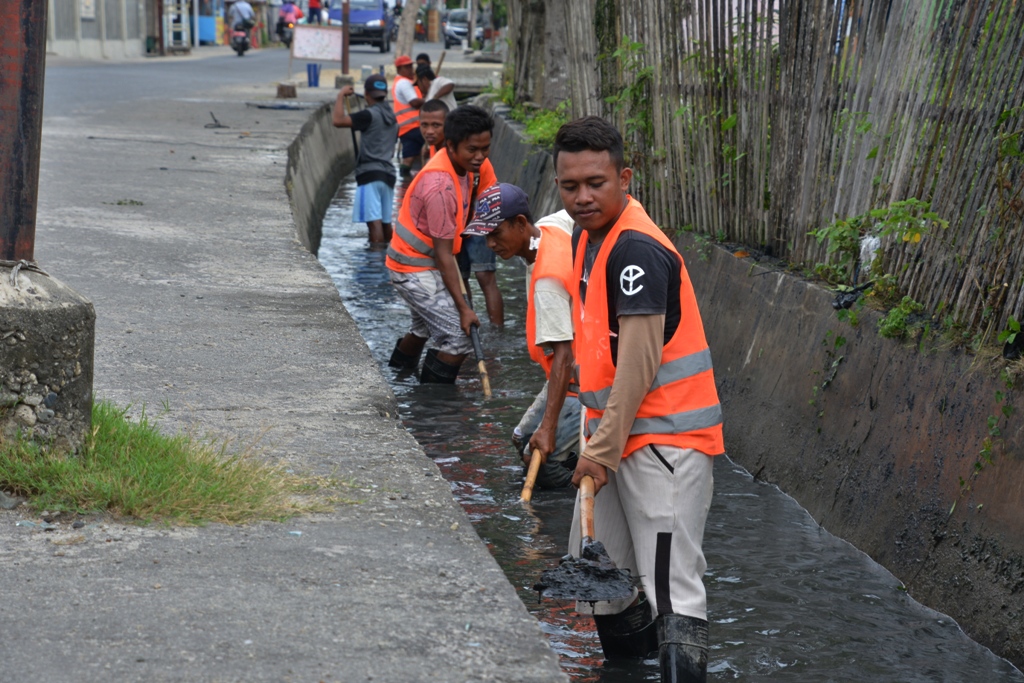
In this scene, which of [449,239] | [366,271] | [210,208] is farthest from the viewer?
[366,271]

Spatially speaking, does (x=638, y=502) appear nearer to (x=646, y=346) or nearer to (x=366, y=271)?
(x=646, y=346)

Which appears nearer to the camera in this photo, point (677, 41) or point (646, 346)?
point (646, 346)

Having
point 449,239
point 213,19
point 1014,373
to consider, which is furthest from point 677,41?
point 213,19

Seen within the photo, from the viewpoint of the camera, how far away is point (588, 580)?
125 inches

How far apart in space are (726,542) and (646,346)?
1947mm

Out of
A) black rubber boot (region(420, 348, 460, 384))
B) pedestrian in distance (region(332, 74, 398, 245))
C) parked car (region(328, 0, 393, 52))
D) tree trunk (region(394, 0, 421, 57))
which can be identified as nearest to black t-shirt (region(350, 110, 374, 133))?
pedestrian in distance (region(332, 74, 398, 245))

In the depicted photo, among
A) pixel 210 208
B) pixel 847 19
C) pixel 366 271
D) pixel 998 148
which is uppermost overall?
pixel 847 19

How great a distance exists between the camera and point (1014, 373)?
4.01 metres

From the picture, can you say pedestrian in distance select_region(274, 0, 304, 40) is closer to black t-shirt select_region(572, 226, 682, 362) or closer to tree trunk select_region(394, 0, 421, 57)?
tree trunk select_region(394, 0, 421, 57)

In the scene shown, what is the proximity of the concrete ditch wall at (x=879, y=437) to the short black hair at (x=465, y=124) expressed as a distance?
4.56ft

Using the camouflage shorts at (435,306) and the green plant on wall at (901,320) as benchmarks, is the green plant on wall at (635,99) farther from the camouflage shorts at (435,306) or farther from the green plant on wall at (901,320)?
the green plant on wall at (901,320)

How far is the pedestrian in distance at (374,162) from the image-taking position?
12078 mm

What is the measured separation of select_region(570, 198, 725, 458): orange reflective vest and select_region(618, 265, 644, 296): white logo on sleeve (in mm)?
104

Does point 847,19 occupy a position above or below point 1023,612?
above
